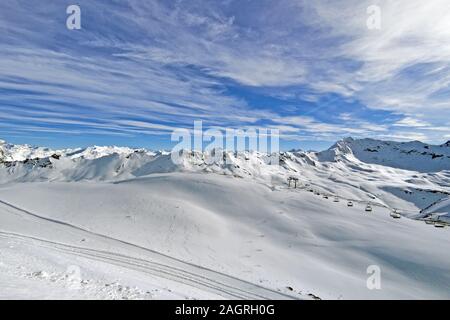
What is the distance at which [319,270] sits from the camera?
2514cm

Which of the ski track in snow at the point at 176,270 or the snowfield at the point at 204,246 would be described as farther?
the ski track in snow at the point at 176,270

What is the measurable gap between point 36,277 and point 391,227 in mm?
38162

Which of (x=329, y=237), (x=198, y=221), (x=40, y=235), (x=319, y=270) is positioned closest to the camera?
(x=319, y=270)

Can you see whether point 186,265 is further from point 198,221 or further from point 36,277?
point 198,221

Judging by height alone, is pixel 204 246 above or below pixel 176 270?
below

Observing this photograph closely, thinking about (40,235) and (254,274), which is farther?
(40,235)

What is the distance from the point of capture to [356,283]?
75.0 ft

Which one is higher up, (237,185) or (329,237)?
(237,185)

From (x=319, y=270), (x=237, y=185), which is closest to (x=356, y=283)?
(x=319, y=270)

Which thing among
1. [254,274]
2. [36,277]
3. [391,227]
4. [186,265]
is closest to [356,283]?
[254,274]

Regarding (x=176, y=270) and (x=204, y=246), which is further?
(x=204, y=246)

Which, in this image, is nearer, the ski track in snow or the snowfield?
the snowfield
